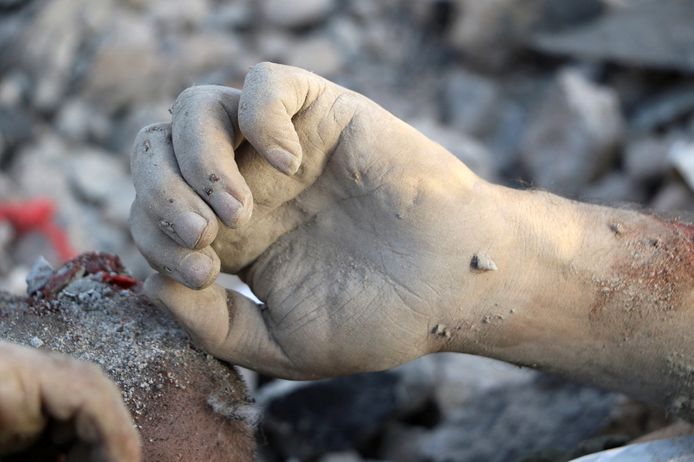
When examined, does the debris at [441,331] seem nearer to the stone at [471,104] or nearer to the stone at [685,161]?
the stone at [685,161]

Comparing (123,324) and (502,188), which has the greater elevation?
(502,188)

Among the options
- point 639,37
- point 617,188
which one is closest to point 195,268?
point 617,188

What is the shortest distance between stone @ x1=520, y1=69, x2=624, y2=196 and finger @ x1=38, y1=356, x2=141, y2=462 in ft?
9.96

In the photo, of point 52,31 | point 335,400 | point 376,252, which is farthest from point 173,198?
point 52,31

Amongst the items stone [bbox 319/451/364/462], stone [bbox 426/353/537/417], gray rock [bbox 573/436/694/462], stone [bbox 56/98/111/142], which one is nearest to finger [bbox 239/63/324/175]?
gray rock [bbox 573/436/694/462]

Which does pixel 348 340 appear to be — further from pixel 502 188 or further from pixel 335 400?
pixel 335 400

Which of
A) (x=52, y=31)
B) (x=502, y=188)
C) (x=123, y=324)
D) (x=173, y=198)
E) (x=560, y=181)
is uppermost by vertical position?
(x=173, y=198)

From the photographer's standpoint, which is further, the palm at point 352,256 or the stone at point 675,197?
the stone at point 675,197

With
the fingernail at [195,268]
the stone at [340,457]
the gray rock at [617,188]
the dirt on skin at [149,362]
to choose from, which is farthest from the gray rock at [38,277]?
the gray rock at [617,188]

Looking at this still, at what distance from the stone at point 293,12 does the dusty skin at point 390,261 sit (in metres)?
3.40

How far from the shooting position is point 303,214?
163cm

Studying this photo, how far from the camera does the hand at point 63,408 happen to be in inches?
39.4

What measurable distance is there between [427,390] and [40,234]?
1.76m

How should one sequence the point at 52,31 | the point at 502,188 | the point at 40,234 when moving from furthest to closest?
the point at 52,31 → the point at 40,234 → the point at 502,188
